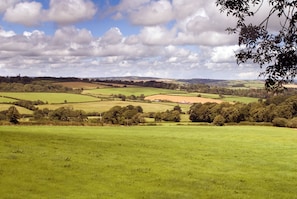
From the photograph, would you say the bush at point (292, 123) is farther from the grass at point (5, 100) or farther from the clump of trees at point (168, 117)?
the grass at point (5, 100)

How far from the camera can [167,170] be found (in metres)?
32.8

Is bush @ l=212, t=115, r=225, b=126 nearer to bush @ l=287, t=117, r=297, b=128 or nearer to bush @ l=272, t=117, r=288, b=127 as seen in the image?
bush @ l=272, t=117, r=288, b=127

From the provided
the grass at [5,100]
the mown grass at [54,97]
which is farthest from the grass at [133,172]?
the mown grass at [54,97]

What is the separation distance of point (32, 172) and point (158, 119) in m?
105

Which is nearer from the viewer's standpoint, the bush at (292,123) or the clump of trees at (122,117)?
the bush at (292,123)

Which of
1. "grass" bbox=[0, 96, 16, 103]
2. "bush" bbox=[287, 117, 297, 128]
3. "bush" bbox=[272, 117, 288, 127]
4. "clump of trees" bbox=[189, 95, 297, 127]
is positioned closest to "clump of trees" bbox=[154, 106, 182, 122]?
"clump of trees" bbox=[189, 95, 297, 127]

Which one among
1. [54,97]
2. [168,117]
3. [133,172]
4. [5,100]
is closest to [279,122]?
[168,117]

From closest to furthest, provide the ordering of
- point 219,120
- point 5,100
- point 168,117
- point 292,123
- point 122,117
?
point 292,123 < point 122,117 < point 219,120 < point 168,117 < point 5,100

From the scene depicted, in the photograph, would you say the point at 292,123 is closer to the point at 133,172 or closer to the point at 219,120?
the point at 219,120

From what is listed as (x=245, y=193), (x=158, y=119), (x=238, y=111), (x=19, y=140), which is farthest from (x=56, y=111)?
(x=245, y=193)

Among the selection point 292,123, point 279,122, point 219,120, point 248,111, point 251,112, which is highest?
point 248,111

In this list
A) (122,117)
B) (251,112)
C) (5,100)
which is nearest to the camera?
(122,117)

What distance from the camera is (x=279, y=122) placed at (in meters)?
116

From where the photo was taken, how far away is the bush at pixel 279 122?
11432 cm
